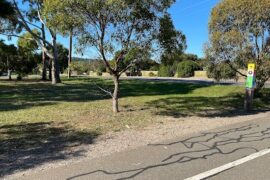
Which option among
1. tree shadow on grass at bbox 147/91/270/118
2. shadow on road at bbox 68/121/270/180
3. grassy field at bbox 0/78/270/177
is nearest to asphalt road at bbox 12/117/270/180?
shadow on road at bbox 68/121/270/180

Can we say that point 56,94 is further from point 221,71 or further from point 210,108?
point 210,108

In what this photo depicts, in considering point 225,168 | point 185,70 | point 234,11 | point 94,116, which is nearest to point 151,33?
point 94,116

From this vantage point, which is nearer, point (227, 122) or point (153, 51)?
point (227, 122)

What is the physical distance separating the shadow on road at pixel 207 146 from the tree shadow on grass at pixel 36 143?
1.30 meters

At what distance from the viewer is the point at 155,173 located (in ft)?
18.4

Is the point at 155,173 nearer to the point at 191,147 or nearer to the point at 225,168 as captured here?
the point at 225,168

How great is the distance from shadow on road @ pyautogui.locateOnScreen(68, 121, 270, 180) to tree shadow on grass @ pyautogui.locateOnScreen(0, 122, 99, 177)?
4.28 ft

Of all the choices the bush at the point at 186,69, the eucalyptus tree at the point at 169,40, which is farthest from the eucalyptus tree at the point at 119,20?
the bush at the point at 186,69

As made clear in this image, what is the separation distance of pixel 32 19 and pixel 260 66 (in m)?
22.7

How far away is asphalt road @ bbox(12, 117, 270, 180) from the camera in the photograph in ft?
18.1

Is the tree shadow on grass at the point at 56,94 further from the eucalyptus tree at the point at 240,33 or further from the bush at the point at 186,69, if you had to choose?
the bush at the point at 186,69

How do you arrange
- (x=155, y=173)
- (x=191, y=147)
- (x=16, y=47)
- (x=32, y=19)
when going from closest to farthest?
(x=155, y=173) < (x=191, y=147) < (x=32, y=19) < (x=16, y=47)

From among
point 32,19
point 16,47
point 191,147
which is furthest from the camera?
point 16,47

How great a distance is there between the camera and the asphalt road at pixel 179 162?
217 inches
